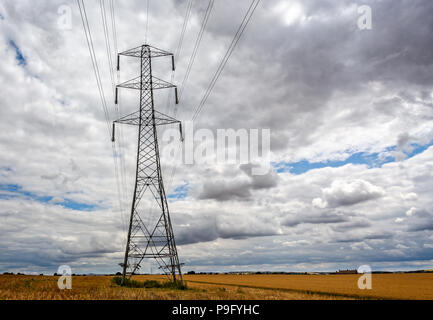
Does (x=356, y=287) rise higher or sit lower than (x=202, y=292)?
lower

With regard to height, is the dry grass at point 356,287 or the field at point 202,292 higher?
the field at point 202,292

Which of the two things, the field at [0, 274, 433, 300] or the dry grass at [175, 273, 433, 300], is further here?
the dry grass at [175, 273, 433, 300]

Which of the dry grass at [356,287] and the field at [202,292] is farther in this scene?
the dry grass at [356,287]

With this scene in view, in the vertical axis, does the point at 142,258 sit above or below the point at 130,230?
below

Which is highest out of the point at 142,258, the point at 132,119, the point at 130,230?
the point at 132,119

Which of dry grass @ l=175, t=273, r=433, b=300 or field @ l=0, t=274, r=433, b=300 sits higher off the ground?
field @ l=0, t=274, r=433, b=300

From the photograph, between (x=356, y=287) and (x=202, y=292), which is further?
(x=356, y=287)
